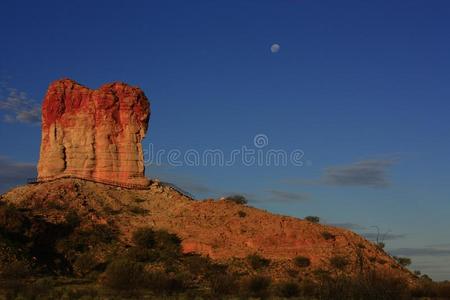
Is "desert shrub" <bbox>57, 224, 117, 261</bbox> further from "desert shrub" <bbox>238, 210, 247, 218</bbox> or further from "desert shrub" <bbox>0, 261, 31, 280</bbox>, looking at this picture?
"desert shrub" <bbox>238, 210, 247, 218</bbox>

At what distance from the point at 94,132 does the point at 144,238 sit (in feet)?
71.1

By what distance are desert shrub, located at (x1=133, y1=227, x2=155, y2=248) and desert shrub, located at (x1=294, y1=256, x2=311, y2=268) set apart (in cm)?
1392

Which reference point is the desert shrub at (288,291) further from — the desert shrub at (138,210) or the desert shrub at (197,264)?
the desert shrub at (138,210)

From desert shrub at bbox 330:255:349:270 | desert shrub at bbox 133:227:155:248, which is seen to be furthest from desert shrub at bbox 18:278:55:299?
desert shrub at bbox 330:255:349:270

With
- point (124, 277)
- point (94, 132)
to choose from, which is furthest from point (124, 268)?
point (94, 132)

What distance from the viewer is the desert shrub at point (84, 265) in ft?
182

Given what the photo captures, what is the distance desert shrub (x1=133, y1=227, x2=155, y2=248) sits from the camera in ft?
205

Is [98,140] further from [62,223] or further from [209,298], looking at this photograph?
[209,298]

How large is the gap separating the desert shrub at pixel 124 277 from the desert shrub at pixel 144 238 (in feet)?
59.0

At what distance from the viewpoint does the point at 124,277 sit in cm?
4219

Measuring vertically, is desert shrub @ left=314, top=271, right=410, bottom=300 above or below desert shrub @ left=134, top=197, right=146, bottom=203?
below

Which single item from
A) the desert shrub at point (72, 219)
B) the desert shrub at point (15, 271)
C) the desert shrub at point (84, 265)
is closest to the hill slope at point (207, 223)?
the desert shrub at point (72, 219)

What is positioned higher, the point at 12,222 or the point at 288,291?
the point at 12,222

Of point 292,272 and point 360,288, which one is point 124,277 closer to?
point 292,272
